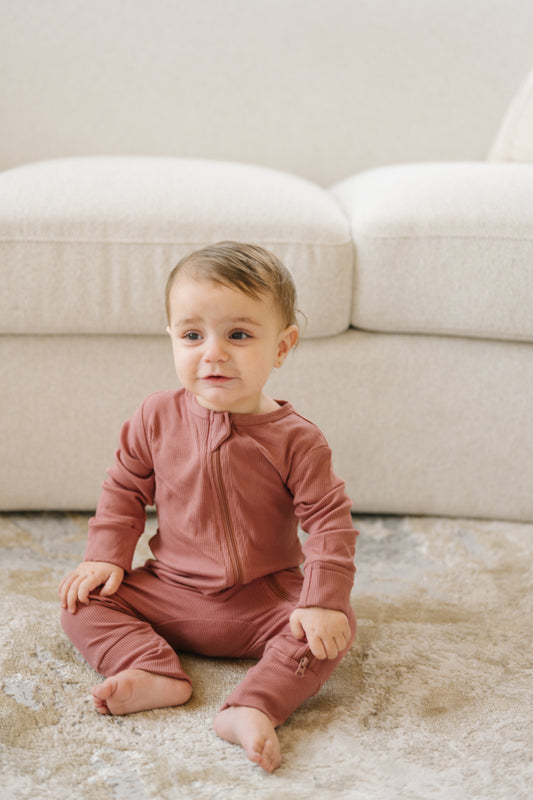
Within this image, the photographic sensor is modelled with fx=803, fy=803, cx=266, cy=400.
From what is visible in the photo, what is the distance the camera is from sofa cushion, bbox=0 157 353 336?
4.00 feet

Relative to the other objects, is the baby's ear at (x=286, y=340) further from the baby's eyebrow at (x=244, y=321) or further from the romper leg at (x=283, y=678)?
the romper leg at (x=283, y=678)

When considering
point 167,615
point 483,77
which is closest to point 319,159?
point 483,77

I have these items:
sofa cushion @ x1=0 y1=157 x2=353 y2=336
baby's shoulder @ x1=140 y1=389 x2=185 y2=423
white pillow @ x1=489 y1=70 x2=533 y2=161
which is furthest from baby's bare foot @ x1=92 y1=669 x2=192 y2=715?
white pillow @ x1=489 y1=70 x2=533 y2=161

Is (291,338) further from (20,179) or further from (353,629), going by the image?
(20,179)

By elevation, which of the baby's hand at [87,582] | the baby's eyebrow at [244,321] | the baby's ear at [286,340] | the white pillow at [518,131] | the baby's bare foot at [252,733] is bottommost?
the baby's bare foot at [252,733]

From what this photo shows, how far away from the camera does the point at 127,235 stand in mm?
1226

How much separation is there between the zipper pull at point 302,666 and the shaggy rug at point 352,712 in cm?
5

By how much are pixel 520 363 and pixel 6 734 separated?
0.94 m

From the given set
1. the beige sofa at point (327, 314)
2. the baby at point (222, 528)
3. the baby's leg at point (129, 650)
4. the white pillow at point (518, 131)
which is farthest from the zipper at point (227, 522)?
the white pillow at point (518, 131)

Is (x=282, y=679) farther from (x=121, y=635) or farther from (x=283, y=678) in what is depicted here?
(x=121, y=635)

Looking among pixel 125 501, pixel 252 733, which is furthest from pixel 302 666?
pixel 125 501

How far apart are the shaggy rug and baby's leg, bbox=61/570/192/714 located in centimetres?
2

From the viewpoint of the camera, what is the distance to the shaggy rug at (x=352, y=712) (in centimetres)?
77

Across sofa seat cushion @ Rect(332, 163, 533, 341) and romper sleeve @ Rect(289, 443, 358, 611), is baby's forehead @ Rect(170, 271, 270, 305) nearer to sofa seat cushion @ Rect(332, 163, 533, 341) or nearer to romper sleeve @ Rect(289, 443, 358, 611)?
romper sleeve @ Rect(289, 443, 358, 611)
